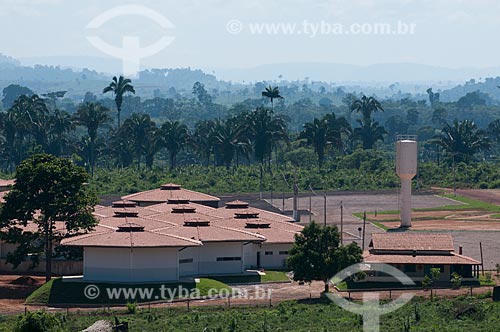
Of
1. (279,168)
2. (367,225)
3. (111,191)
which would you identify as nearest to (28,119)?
(111,191)

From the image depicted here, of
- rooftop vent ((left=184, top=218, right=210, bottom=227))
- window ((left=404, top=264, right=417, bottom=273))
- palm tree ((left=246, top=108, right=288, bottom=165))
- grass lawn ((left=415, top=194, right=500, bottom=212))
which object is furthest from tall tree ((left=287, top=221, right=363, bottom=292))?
palm tree ((left=246, top=108, right=288, bottom=165))

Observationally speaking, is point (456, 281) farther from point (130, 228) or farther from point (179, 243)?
point (130, 228)

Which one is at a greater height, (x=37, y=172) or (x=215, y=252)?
(x=37, y=172)

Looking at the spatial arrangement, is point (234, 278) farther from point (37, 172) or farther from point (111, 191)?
point (111, 191)

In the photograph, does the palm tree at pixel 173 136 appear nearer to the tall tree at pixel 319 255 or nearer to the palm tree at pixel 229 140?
the palm tree at pixel 229 140

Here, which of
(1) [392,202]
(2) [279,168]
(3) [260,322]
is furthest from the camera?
(2) [279,168]
